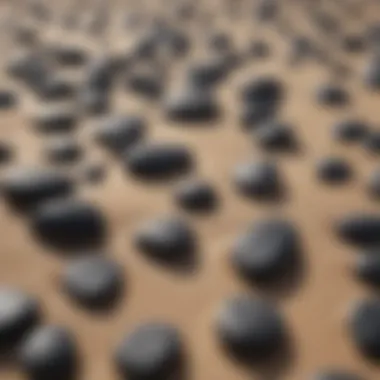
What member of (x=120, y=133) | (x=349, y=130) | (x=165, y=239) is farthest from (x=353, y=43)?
(x=165, y=239)

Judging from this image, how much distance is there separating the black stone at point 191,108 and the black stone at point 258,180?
0.33 ft

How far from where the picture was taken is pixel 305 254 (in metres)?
0.61

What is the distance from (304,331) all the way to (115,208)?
0.57 feet

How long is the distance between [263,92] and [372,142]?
133mm

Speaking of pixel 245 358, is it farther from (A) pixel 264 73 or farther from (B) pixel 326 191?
(A) pixel 264 73

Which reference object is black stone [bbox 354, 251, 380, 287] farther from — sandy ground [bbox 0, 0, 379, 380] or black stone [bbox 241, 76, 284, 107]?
black stone [bbox 241, 76, 284, 107]

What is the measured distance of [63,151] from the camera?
70cm

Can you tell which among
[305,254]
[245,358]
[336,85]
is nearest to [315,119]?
[336,85]

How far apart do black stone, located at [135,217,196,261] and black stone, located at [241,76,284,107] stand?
0.24 meters

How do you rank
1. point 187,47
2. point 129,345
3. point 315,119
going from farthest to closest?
point 187,47 < point 315,119 < point 129,345

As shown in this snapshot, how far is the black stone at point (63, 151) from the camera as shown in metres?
0.70

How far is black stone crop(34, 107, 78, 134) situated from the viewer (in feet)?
2.47

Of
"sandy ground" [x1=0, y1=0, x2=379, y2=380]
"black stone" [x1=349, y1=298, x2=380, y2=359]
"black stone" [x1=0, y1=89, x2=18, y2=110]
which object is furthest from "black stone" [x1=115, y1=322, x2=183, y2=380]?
"black stone" [x1=0, y1=89, x2=18, y2=110]

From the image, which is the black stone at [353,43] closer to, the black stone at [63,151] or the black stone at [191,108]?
the black stone at [191,108]
